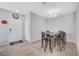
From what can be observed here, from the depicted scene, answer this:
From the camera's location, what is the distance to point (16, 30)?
5.97 feet

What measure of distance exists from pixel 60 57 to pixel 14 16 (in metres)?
1.36

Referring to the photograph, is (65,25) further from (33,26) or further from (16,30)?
(16,30)

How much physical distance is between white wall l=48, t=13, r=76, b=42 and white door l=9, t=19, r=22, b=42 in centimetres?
70

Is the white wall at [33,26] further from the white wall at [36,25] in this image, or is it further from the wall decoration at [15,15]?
the wall decoration at [15,15]

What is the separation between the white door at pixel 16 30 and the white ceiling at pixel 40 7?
258 mm

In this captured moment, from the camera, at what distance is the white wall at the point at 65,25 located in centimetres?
167

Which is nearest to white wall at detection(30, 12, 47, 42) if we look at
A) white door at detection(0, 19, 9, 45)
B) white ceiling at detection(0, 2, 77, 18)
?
white ceiling at detection(0, 2, 77, 18)

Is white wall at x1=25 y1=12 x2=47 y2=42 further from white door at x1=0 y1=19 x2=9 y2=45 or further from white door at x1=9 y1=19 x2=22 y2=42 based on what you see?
white door at x1=0 y1=19 x2=9 y2=45

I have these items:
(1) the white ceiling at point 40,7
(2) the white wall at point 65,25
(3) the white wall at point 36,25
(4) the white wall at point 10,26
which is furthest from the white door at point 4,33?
(2) the white wall at point 65,25

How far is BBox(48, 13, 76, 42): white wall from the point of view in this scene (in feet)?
5.47

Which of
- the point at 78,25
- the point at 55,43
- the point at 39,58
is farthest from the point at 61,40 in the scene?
the point at 39,58

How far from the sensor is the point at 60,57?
1667 mm

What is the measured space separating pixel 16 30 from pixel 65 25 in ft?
3.71

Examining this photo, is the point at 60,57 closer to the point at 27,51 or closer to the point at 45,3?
the point at 27,51
